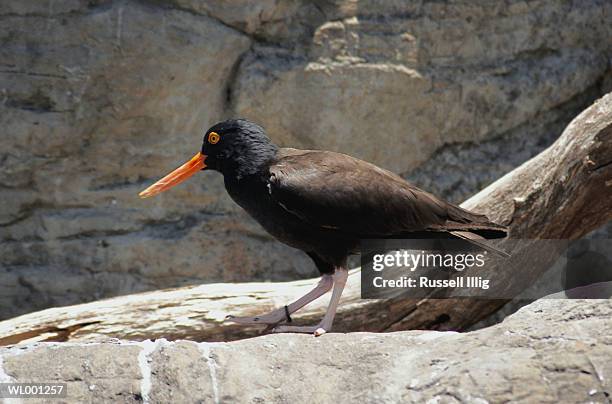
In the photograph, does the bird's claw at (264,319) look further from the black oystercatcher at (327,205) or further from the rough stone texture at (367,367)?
the rough stone texture at (367,367)

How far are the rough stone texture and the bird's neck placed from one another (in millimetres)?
1315

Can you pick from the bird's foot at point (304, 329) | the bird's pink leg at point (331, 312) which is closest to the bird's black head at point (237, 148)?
the bird's pink leg at point (331, 312)

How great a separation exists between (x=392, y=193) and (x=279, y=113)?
6.88 feet

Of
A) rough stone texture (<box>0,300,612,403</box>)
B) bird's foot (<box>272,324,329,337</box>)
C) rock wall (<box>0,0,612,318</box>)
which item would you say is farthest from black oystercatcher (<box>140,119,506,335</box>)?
rock wall (<box>0,0,612,318</box>)

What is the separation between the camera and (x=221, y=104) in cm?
711

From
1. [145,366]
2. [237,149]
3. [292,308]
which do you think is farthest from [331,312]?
[145,366]

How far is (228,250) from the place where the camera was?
23.7 feet

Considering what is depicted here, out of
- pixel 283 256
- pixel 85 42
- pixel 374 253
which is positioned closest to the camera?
pixel 374 253

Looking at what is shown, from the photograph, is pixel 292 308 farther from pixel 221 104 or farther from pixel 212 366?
pixel 221 104

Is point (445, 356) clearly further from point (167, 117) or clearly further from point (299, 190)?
point (167, 117)

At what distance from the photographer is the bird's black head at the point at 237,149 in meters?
5.27

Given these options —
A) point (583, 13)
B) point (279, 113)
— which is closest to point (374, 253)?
point (279, 113)

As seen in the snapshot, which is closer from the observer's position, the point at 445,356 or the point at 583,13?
the point at 445,356

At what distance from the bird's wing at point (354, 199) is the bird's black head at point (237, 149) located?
10 centimetres
